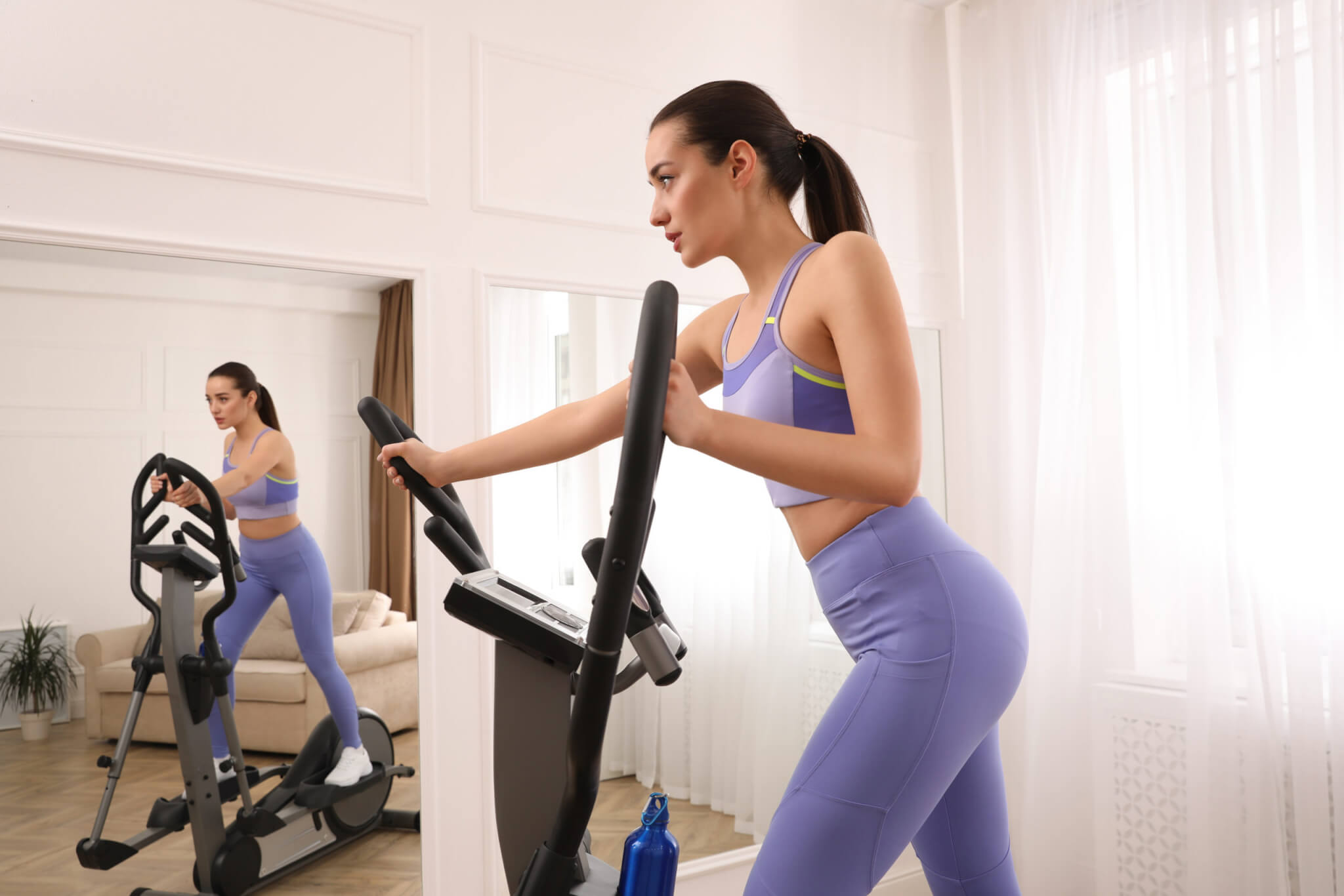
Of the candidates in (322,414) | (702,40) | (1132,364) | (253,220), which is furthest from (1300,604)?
(253,220)

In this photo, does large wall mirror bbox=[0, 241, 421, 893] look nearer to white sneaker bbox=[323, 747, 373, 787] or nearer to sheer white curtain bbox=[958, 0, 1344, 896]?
white sneaker bbox=[323, 747, 373, 787]

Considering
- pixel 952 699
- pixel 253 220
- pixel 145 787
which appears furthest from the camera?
pixel 253 220

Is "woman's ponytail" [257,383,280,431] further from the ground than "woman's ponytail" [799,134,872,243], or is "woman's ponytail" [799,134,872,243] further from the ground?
"woman's ponytail" [799,134,872,243]

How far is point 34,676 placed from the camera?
189 cm

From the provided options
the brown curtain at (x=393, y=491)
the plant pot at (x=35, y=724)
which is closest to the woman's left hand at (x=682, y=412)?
the brown curtain at (x=393, y=491)

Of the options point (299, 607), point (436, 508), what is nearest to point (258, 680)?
point (299, 607)

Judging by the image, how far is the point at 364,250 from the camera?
227 centimetres

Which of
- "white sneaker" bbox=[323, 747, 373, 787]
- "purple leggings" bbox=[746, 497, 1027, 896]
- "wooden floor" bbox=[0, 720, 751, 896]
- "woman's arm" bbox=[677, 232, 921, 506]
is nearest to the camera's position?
"woman's arm" bbox=[677, 232, 921, 506]

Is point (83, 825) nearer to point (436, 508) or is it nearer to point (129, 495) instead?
point (129, 495)

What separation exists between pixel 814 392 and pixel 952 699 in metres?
0.41

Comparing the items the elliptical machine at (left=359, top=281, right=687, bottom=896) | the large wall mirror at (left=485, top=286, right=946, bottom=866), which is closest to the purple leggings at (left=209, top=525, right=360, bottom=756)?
the large wall mirror at (left=485, top=286, right=946, bottom=866)

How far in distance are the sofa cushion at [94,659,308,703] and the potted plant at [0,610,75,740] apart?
2.8 inches

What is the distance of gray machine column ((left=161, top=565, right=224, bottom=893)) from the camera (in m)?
1.99

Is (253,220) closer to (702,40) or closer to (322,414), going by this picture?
(322,414)
